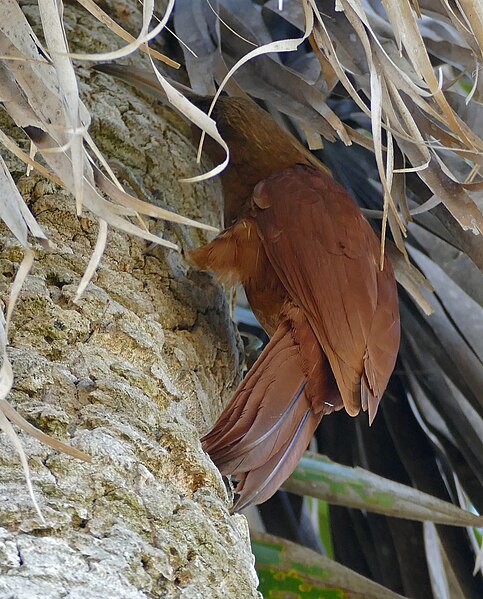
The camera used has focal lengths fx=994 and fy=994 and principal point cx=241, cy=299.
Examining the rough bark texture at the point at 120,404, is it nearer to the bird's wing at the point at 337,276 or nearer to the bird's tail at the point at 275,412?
the bird's tail at the point at 275,412

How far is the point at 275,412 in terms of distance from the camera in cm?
180

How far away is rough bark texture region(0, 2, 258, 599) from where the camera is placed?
1000 mm

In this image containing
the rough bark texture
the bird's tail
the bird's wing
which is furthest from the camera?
the bird's wing

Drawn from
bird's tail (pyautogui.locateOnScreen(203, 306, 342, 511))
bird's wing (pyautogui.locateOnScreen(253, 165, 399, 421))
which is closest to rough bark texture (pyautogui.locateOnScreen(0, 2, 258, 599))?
bird's tail (pyautogui.locateOnScreen(203, 306, 342, 511))

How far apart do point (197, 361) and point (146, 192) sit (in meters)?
A: 0.36

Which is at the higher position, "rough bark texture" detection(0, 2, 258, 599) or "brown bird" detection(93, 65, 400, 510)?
"rough bark texture" detection(0, 2, 258, 599)

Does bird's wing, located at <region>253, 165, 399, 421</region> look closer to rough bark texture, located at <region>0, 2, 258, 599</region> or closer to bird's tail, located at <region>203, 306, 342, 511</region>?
bird's tail, located at <region>203, 306, 342, 511</region>

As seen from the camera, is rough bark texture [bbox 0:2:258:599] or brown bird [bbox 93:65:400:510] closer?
rough bark texture [bbox 0:2:258:599]

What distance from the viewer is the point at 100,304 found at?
4.99 ft

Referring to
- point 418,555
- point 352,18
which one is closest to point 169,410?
point 352,18

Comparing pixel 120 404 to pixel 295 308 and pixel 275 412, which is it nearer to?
pixel 275 412

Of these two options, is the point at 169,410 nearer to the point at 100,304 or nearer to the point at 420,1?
the point at 100,304

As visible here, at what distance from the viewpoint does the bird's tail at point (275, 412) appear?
1.68 m

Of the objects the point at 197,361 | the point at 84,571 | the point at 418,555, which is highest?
the point at 84,571
